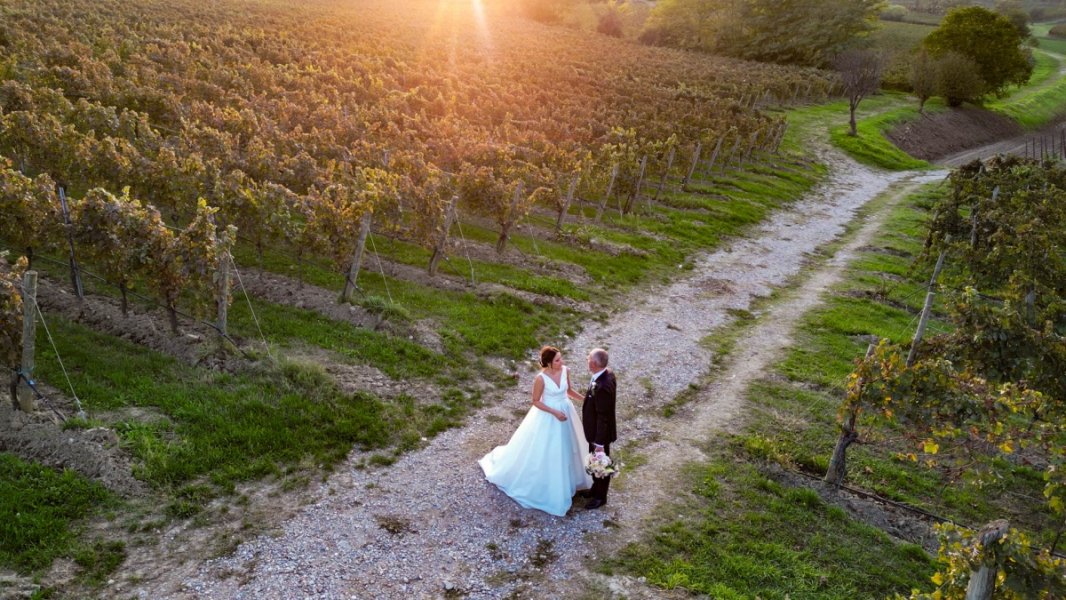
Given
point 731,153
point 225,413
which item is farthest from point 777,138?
point 225,413

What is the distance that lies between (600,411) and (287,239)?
10.9 meters

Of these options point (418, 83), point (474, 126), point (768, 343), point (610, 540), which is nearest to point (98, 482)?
point (610, 540)

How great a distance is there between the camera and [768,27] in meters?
86.6

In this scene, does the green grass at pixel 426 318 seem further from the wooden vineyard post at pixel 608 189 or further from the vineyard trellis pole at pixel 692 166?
the vineyard trellis pole at pixel 692 166

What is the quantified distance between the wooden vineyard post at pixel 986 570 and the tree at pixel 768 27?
285 feet

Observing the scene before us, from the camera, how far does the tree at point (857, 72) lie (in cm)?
6112

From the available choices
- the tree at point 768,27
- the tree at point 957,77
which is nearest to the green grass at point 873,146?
Result: the tree at point 957,77

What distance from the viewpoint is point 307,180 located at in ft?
70.2

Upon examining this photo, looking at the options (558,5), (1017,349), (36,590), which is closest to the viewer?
(36,590)

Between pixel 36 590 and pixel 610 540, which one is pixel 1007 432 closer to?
pixel 610 540

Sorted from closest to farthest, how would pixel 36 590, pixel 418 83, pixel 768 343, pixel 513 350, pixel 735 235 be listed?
pixel 36 590 < pixel 513 350 < pixel 768 343 < pixel 735 235 < pixel 418 83

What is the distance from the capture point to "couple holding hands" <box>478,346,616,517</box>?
10.5m

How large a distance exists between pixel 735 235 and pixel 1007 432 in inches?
844

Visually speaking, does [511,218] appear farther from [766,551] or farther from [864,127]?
[864,127]
